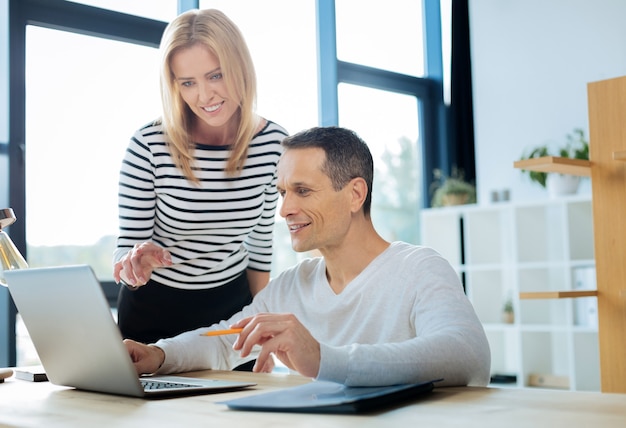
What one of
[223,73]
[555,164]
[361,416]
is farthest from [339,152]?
[555,164]

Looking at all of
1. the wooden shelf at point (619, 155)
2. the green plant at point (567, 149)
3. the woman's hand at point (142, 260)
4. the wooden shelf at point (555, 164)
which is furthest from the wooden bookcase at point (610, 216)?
the green plant at point (567, 149)

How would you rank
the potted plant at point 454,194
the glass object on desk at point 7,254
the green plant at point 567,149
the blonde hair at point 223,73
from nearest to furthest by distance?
the glass object on desk at point 7,254 → the blonde hair at point 223,73 → the green plant at point 567,149 → the potted plant at point 454,194

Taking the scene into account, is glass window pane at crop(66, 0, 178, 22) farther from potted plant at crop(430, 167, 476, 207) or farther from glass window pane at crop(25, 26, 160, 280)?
potted plant at crop(430, 167, 476, 207)

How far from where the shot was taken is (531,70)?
5629mm

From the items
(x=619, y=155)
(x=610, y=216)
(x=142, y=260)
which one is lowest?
(x=142, y=260)

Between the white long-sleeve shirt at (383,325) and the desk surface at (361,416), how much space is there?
8 cm

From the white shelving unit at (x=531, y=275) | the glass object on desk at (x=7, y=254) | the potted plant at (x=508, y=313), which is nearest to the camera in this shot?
the glass object on desk at (x=7, y=254)

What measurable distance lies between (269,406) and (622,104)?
214cm

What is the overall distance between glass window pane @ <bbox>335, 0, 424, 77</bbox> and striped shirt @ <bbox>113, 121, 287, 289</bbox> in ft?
10.2

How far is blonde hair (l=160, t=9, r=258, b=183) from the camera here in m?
2.07

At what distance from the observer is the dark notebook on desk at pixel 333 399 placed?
3.68ft

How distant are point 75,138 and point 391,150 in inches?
96.5

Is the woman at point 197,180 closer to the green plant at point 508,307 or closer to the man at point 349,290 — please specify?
the man at point 349,290

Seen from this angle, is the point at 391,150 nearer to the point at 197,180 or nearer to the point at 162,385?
the point at 197,180
